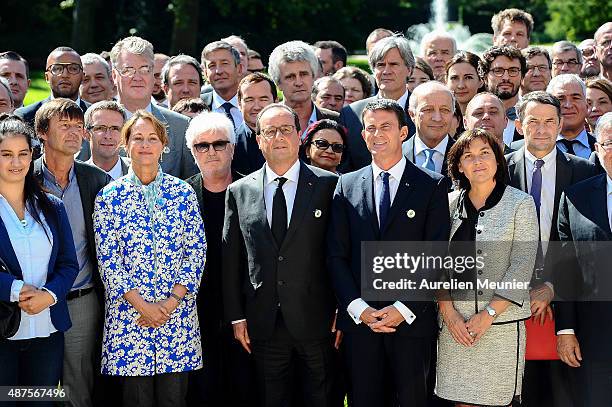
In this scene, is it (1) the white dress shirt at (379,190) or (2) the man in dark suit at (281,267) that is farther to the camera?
(2) the man in dark suit at (281,267)

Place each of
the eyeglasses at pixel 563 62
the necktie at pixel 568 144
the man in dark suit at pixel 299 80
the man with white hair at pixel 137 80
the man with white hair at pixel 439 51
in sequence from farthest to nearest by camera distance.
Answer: the man with white hair at pixel 439 51
the eyeglasses at pixel 563 62
the man in dark suit at pixel 299 80
the man with white hair at pixel 137 80
the necktie at pixel 568 144

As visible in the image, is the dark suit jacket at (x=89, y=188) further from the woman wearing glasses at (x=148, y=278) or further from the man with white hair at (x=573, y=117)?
the man with white hair at (x=573, y=117)

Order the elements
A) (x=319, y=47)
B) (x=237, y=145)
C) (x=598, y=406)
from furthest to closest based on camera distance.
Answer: (x=319, y=47)
(x=237, y=145)
(x=598, y=406)

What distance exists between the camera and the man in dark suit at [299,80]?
7.87 m

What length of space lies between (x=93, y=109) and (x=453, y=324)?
3115mm

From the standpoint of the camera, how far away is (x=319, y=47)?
11938mm

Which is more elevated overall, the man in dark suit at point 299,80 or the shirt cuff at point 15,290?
the man in dark suit at point 299,80

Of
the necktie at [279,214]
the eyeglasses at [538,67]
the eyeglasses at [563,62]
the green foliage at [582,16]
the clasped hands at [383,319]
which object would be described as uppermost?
the green foliage at [582,16]

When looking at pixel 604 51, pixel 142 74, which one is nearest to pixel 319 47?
pixel 604 51

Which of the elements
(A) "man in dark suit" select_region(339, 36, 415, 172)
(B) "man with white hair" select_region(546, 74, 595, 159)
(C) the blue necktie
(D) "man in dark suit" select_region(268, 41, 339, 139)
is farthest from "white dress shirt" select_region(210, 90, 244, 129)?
(C) the blue necktie

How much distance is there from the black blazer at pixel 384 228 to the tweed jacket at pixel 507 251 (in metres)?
0.24

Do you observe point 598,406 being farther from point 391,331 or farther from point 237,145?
point 237,145

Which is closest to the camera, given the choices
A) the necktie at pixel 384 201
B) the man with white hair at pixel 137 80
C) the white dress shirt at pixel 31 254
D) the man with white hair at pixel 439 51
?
the white dress shirt at pixel 31 254

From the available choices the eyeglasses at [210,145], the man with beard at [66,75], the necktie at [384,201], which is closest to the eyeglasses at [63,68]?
the man with beard at [66,75]
